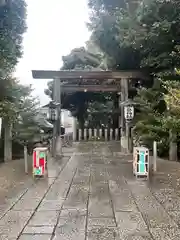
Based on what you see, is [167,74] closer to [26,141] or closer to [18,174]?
[26,141]

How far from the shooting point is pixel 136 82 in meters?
18.2

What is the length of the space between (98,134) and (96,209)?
18234mm

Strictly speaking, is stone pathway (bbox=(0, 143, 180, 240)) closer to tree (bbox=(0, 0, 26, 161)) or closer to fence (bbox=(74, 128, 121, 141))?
tree (bbox=(0, 0, 26, 161))

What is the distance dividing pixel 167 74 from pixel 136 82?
5044 millimetres

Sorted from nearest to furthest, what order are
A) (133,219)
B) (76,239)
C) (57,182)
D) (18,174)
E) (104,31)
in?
(76,239) → (133,219) → (57,182) → (18,174) → (104,31)

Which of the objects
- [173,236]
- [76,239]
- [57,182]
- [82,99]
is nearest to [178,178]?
[57,182]

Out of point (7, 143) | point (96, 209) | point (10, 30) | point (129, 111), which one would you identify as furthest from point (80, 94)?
point (96, 209)

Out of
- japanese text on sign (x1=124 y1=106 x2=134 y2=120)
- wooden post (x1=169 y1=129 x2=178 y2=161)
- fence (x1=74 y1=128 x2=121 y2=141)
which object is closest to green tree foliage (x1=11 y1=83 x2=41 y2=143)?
japanese text on sign (x1=124 y1=106 x2=134 y2=120)

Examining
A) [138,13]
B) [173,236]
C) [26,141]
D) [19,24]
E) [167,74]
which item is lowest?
[173,236]

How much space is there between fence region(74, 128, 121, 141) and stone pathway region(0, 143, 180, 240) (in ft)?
45.8

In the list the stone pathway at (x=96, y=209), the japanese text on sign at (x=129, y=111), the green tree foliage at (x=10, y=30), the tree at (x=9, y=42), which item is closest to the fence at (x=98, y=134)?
the japanese text on sign at (x=129, y=111)

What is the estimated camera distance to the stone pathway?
4.38m

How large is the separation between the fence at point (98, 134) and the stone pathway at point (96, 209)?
1397cm

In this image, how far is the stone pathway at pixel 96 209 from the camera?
14.4ft
